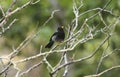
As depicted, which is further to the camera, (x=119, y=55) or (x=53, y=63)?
(x=53, y=63)

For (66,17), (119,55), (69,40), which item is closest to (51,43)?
(69,40)

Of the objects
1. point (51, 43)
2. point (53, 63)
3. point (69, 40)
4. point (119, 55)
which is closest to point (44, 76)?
point (53, 63)

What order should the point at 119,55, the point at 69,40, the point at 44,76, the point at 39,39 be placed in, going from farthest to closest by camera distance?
1. the point at 44,76
2. the point at 39,39
3. the point at 119,55
4. the point at 69,40

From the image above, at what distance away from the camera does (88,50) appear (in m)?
9.94

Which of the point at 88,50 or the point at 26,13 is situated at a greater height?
the point at 26,13

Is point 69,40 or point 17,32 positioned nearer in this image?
point 69,40

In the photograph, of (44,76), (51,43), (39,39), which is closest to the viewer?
(51,43)

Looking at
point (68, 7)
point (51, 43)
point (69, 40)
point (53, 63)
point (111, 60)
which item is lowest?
point (69, 40)

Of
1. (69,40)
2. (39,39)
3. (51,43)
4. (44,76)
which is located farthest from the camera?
(44,76)

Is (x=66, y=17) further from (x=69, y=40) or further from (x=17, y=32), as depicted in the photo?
(x=69, y=40)

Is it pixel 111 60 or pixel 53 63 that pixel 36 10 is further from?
pixel 111 60

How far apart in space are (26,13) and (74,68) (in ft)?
4.43

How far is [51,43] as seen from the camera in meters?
6.03

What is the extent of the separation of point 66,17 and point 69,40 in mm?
5673
